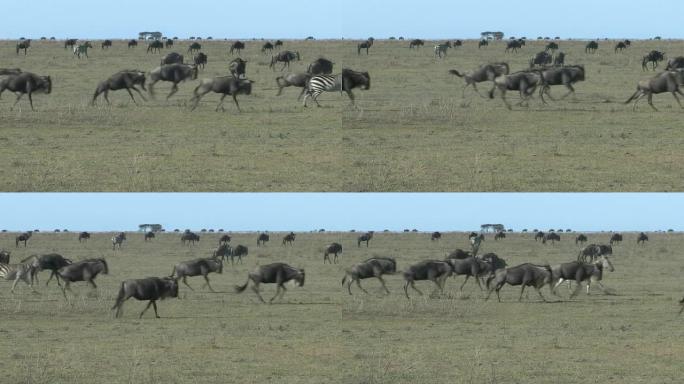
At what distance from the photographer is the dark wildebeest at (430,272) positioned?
29880mm

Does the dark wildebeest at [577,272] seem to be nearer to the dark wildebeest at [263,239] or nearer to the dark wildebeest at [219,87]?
the dark wildebeest at [219,87]

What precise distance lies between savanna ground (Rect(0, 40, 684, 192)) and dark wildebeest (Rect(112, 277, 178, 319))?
8.95ft

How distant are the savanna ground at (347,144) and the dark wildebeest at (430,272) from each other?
374cm

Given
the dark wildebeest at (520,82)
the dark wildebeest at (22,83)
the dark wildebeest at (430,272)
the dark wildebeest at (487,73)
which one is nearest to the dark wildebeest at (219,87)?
the dark wildebeest at (22,83)

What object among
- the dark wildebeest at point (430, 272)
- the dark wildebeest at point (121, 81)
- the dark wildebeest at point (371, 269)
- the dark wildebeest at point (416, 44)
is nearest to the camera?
the dark wildebeest at point (121, 81)

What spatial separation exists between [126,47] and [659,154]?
39.4 meters

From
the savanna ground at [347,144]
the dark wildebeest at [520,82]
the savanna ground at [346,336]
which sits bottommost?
the savanna ground at [346,336]

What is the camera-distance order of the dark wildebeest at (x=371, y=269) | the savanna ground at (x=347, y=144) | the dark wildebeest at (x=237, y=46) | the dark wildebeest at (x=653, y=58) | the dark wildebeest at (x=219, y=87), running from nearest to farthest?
the savanna ground at (x=347, y=144), the dark wildebeest at (x=219, y=87), the dark wildebeest at (x=371, y=269), the dark wildebeest at (x=653, y=58), the dark wildebeest at (x=237, y=46)

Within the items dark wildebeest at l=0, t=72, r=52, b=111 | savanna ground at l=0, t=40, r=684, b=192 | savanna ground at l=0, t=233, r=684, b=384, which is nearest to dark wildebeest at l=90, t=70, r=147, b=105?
savanna ground at l=0, t=40, r=684, b=192

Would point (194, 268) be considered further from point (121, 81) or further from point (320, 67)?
point (320, 67)

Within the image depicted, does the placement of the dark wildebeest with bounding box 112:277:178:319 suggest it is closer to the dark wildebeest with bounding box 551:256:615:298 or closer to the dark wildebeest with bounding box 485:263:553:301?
the dark wildebeest with bounding box 485:263:553:301

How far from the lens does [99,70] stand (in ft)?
146

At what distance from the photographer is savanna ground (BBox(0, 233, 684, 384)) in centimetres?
1786

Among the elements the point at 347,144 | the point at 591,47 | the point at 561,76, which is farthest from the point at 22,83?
the point at 591,47
